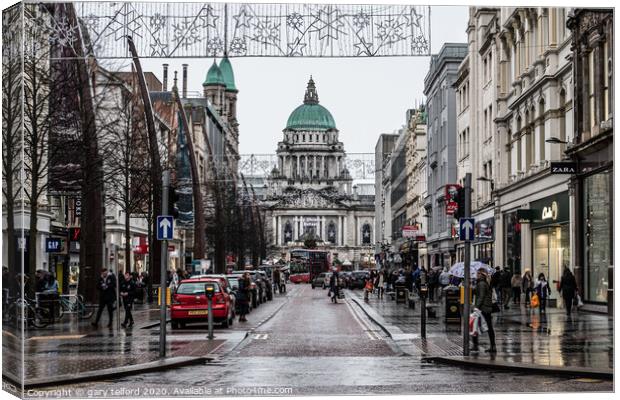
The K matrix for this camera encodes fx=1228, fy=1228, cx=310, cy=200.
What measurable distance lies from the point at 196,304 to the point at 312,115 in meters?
14.5

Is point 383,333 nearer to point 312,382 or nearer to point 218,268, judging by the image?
point 312,382

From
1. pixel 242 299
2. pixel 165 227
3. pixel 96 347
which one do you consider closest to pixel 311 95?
pixel 165 227

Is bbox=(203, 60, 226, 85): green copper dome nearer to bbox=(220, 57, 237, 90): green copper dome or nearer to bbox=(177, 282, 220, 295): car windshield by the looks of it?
bbox=(220, 57, 237, 90): green copper dome

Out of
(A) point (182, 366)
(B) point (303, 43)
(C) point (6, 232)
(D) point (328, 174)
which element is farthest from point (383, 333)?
(C) point (6, 232)

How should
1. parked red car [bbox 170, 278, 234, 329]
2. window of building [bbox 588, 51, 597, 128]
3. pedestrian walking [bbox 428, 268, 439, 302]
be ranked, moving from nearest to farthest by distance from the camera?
1. window of building [bbox 588, 51, 597, 128]
2. parked red car [bbox 170, 278, 234, 329]
3. pedestrian walking [bbox 428, 268, 439, 302]

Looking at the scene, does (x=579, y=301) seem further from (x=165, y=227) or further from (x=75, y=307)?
(x=75, y=307)

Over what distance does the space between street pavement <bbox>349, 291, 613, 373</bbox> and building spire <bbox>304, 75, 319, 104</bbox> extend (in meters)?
5.64

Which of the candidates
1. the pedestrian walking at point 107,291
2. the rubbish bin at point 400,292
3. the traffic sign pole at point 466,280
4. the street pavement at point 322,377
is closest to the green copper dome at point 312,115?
the traffic sign pole at point 466,280

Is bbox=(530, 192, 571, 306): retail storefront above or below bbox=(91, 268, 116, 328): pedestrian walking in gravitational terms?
above

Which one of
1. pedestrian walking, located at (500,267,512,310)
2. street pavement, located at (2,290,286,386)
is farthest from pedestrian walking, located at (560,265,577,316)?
pedestrian walking, located at (500,267,512,310)

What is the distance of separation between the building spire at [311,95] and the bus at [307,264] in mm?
83726

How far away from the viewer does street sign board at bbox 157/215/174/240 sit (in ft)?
76.1

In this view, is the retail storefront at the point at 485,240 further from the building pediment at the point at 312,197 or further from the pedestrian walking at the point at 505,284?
the building pediment at the point at 312,197

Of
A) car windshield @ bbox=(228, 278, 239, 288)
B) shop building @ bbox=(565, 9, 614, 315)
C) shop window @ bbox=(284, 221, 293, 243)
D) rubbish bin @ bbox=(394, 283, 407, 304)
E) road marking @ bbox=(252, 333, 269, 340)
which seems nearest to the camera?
shop building @ bbox=(565, 9, 614, 315)
